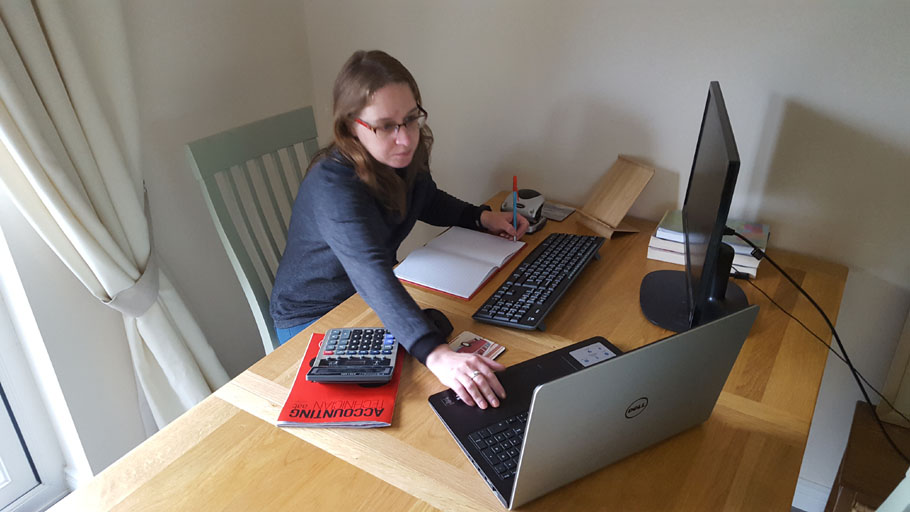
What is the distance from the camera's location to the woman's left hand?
148cm

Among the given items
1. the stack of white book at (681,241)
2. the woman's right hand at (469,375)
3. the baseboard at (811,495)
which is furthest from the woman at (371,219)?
the baseboard at (811,495)

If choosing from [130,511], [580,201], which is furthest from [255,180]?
[130,511]

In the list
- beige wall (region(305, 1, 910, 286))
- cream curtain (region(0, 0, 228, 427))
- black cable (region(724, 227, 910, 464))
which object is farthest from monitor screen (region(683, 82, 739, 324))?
cream curtain (region(0, 0, 228, 427))

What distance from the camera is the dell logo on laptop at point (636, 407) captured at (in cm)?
77

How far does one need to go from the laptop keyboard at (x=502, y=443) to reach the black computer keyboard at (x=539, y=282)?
266mm

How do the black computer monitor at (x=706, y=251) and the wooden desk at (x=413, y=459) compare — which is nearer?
the wooden desk at (x=413, y=459)

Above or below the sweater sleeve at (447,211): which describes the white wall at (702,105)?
above

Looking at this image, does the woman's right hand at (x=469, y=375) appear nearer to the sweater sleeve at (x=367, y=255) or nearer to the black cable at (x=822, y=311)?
the sweater sleeve at (x=367, y=255)

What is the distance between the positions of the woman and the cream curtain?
0.34 m

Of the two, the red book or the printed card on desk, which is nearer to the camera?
the red book

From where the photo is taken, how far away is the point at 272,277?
1.64m

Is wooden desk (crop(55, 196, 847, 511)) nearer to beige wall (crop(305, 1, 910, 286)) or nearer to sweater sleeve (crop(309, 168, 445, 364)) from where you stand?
Answer: sweater sleeve (crop(309, 168, 445, 364))

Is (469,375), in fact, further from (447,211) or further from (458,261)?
(447,211)

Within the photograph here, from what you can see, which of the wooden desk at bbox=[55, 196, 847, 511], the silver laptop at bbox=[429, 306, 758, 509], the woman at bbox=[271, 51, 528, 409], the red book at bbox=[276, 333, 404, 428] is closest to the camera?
the silver laptop at bbox=[429, 306, 758, 509]
